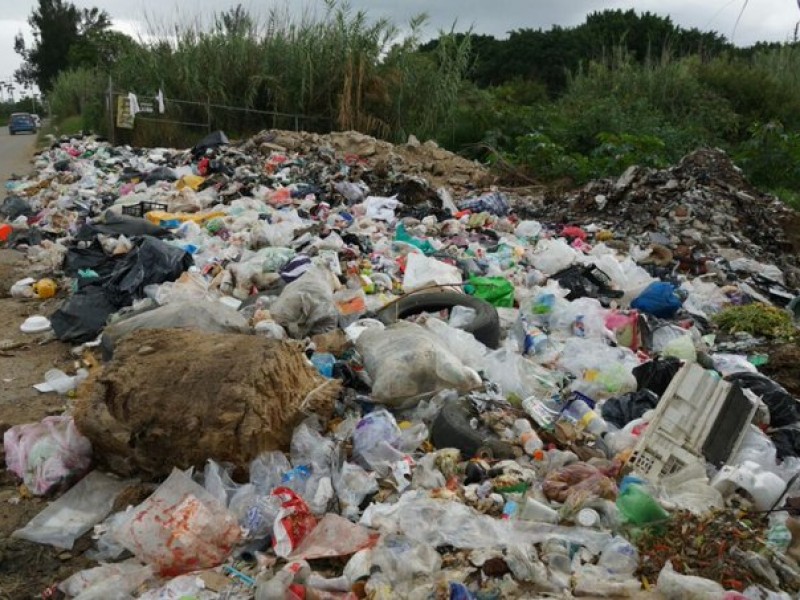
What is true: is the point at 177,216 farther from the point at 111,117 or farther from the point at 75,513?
the point at 111,117

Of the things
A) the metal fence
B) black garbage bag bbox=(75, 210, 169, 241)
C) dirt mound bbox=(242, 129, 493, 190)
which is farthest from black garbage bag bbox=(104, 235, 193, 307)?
the metal fence

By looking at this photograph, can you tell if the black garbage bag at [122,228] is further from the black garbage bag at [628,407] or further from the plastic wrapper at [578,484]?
the plastic wrapper at [578,484]

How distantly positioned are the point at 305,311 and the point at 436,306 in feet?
2.92

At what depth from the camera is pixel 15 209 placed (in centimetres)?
917

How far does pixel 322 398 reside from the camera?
333cm

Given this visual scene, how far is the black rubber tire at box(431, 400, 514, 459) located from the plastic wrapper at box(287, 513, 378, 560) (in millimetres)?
681

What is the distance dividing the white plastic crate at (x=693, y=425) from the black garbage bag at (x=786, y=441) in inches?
8.7

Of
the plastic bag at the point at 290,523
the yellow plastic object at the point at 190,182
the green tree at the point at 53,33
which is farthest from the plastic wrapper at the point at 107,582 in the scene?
the green tree at the point at 53,33

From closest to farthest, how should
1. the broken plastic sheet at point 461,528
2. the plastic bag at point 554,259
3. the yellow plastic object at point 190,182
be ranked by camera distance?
the broken plastic sheet at point 461,528
the plastic bag at point 554,259
the yellow plastic object at point 190,182

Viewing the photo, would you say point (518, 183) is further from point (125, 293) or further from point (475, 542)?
point (475, 542)

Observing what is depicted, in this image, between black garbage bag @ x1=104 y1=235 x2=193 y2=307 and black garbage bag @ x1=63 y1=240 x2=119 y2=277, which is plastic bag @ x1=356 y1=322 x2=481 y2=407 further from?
black garbage bag @ x1=63 y1=240 x2=119 y2=277

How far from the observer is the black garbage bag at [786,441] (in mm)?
3264

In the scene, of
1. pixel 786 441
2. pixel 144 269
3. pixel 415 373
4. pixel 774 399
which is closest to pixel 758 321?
pixel 774 399

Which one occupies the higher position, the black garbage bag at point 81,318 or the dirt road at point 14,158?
the dirt road at point 14,158
